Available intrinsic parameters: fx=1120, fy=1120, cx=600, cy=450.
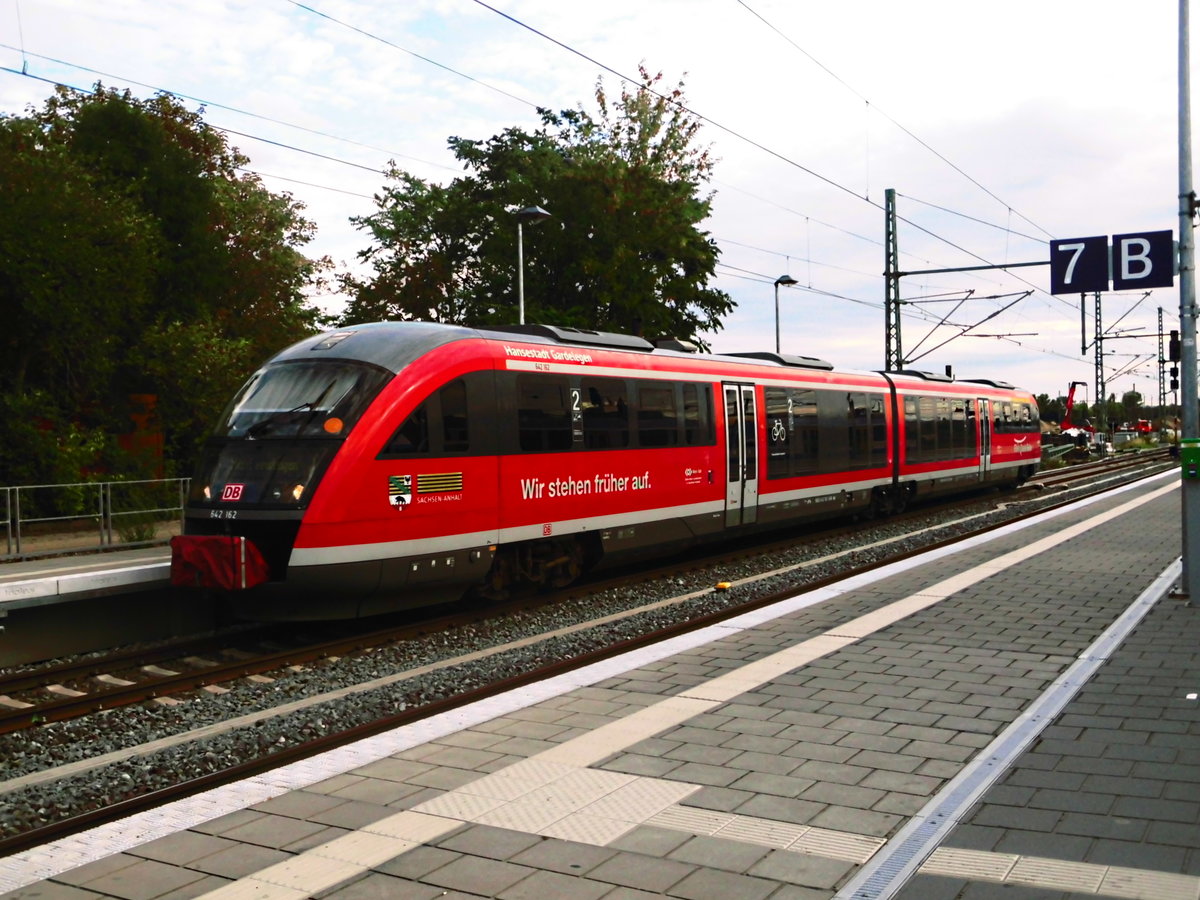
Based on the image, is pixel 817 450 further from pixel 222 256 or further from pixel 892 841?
pixel 222 256

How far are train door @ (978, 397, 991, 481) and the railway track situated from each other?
13284mm

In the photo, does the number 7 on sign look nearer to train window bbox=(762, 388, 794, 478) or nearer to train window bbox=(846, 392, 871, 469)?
train window bbox=(762, 388, 794, 478)

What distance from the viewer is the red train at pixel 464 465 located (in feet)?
32.3

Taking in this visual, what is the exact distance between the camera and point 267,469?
32.9ft

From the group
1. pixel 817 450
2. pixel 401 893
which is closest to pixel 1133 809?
pixel 401 893

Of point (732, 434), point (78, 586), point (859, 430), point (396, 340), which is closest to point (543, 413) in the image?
point (396, 340)

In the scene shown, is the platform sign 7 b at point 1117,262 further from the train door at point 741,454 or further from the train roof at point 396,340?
the train roof at point 396,340

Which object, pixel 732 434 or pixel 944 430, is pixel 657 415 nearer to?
pixel 732 434

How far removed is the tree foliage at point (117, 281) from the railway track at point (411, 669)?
14457 millimetres

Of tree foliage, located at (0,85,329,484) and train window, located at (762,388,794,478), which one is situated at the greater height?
tree foliage, located at (0,85,329,484)

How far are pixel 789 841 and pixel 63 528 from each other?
Answer: 18.1 meters

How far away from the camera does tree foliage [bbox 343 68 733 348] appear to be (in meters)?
34.9

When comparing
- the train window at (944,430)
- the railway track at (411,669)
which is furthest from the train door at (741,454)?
the train window at (944,430)

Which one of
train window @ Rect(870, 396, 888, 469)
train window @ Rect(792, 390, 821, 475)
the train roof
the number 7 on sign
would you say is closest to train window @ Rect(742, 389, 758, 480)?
train window @ Rect(792, 390, 821, 475)
